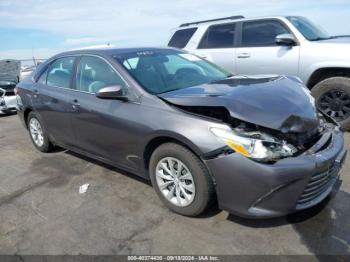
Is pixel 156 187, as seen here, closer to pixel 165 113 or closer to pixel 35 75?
pixel 165 113

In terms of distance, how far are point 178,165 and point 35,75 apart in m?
3.26

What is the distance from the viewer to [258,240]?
2.91 meters

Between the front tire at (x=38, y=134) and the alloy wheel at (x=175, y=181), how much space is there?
2605mm

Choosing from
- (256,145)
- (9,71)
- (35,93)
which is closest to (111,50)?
(35,93)

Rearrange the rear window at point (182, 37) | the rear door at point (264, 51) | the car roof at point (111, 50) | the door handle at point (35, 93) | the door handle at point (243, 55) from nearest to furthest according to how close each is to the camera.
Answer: the car roof at point (111, 50) < the door handle at point (35, 93) < the rear door at point (264, 51) < the door handle at point (243, 55) < the rear window at point (182, 37)

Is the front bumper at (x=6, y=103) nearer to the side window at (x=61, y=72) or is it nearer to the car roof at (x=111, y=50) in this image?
the side window at (x=61, y=72)

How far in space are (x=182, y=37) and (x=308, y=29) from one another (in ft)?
8.67

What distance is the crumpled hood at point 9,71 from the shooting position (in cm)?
960

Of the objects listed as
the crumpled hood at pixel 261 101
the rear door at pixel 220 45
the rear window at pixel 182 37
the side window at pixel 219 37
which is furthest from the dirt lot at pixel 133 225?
the rear window at pixel 182 37

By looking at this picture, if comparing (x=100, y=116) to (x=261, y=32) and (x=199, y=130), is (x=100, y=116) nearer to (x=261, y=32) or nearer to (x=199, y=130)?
(x=199, y=130)

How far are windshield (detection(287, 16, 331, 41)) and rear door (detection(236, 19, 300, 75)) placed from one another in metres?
0.23

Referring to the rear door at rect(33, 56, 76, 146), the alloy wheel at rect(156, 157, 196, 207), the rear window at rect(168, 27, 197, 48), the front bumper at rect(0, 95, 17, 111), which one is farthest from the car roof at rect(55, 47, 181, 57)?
the front bumper at rect(0, 95, 17, 111)

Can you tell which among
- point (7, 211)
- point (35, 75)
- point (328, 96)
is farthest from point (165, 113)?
point (328, 96)

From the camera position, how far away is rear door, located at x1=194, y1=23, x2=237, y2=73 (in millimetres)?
6879
